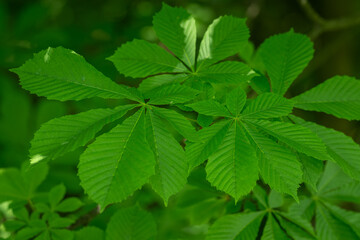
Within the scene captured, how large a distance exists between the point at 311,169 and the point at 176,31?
0.63 metres

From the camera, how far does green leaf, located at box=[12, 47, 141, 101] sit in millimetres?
887

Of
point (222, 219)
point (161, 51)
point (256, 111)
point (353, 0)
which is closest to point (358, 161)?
point (256, 111)

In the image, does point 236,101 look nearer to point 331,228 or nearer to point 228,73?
point 228,73

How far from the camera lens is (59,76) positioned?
900 mm

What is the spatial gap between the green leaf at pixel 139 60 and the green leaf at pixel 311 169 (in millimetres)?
518

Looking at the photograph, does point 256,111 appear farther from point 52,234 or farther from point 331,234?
point 52,234

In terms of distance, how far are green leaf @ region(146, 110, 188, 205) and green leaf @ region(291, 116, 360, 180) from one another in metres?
0.46

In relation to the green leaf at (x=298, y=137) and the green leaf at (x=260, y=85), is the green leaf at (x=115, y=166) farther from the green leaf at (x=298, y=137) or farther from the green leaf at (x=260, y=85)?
the green leaf at (x=260, y=85)

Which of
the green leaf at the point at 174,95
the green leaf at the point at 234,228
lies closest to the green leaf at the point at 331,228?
the green leaf at the point at 234,228

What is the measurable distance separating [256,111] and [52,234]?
2.65ft

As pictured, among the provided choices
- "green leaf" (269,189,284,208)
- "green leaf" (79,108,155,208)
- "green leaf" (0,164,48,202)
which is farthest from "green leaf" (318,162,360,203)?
"green leaf" (0,164,48,202)

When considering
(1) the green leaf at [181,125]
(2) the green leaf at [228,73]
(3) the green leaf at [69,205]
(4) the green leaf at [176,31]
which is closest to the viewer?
(1) the green leaf at [181,125]

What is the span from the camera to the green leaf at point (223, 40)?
111cm

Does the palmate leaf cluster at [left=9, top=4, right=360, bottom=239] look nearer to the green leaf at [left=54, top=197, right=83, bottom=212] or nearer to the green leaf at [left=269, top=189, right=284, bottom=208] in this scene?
the green leaf at [left=269, top=189, right=284, bottom=208]
